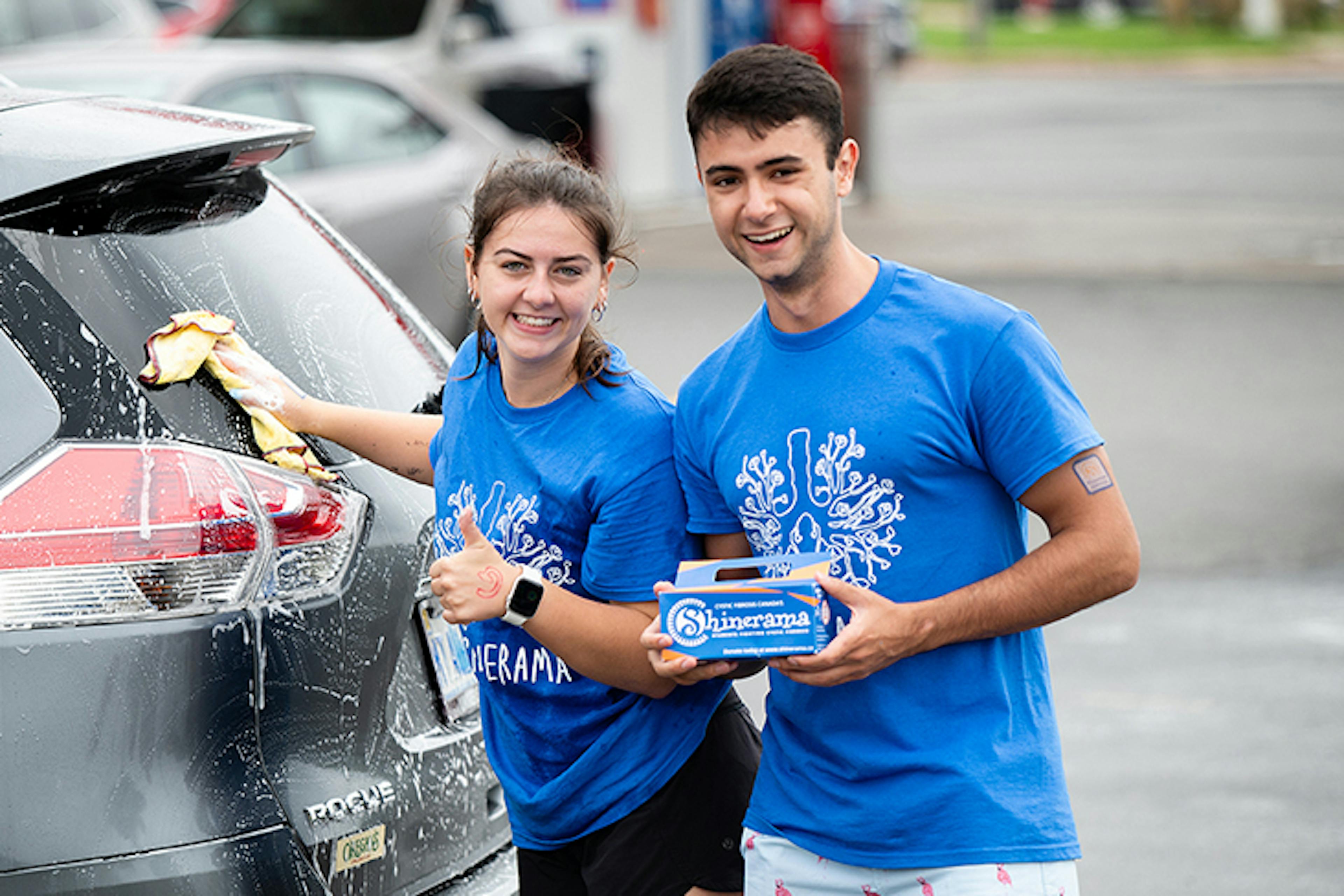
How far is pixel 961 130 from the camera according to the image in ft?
80.4

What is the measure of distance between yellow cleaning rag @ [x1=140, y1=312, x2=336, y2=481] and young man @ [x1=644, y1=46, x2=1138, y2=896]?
26.3 inches

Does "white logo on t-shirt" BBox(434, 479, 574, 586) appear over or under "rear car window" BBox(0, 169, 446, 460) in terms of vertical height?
under

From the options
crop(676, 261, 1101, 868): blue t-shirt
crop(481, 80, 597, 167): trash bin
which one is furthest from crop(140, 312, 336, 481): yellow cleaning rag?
crop(481, 80, 597, 167): trash bin

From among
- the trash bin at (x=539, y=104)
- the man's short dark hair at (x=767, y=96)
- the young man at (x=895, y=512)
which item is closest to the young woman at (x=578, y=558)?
the young man at (x=895, y=512)

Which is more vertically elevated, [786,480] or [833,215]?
[833,215]

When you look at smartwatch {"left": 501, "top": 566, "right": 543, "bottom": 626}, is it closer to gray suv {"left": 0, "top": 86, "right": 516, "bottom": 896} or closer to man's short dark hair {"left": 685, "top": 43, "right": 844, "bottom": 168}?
gray suv {"left": 0, "top": 86, "right": 516, "bottom": 896}

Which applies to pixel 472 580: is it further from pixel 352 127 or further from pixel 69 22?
pixel 69 22

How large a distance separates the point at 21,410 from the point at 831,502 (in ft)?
3.77

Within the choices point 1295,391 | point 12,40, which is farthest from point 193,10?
point 1295,391

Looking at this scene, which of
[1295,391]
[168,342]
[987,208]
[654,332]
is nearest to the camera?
[168,342]

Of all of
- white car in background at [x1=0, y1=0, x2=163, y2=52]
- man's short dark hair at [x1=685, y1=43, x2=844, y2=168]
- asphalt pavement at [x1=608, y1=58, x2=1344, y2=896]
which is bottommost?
asphalt pavement at [x1=608, y1=58, x2=1344, y2=896]

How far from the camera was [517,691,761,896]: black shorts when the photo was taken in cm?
254

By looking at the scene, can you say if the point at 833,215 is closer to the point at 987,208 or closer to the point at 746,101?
the point at 746,101

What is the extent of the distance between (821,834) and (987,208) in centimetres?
1419
